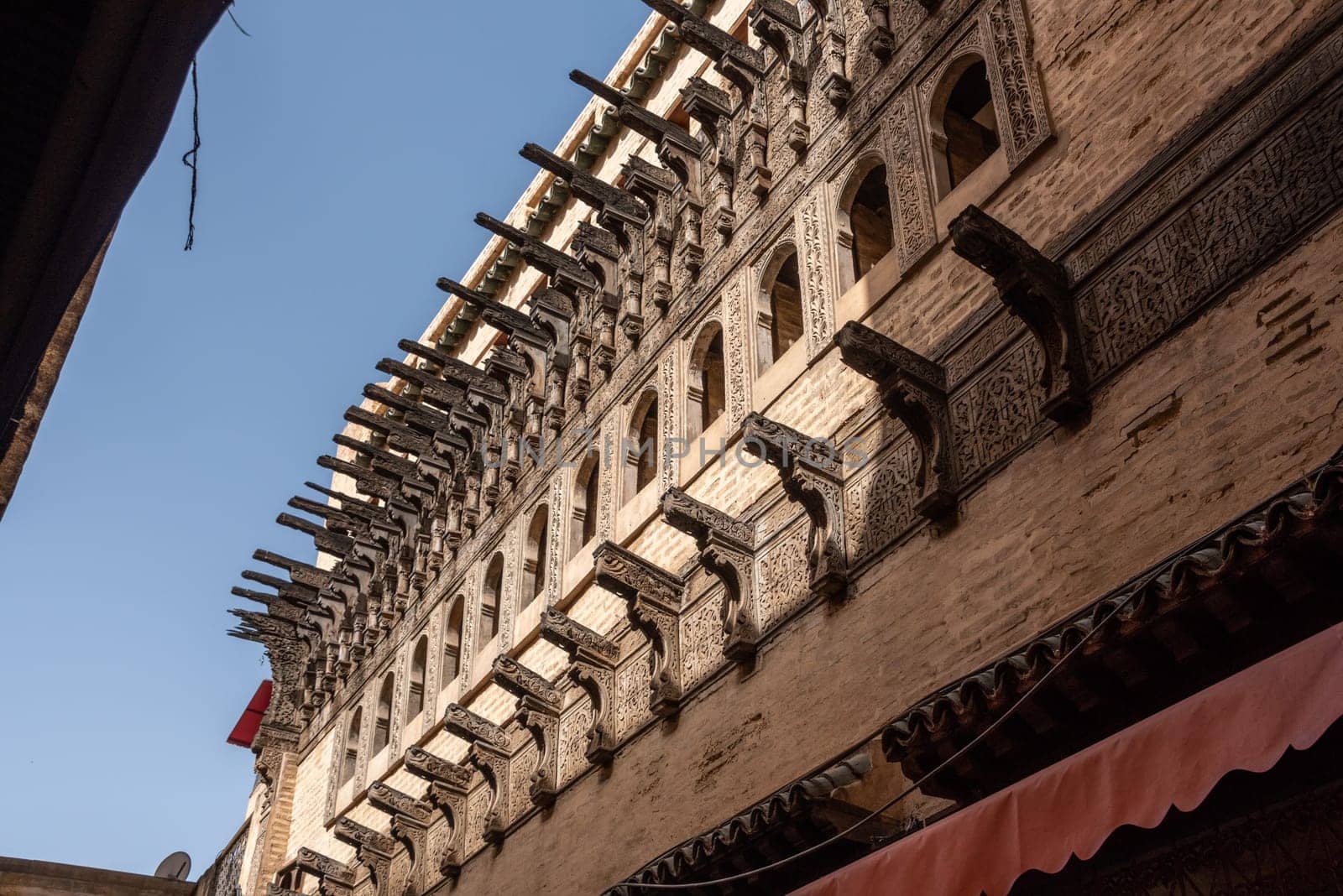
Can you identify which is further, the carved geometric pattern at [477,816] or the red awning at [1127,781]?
the carved geometric pattern at [477,816]

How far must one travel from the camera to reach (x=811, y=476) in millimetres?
7992

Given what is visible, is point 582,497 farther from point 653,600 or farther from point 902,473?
point 902,473

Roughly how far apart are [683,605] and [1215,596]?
4940mm

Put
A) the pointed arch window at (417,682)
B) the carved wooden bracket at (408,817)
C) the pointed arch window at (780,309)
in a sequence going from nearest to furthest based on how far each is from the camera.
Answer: the pointed arch window at (780,309)
the carved wooden bracket at (408,817)
the pointed arch window at (417,682)

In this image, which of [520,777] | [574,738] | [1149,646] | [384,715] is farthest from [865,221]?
[384,715]

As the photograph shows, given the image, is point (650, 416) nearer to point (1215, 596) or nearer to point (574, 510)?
point (574, 510)

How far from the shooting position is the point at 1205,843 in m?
4.80

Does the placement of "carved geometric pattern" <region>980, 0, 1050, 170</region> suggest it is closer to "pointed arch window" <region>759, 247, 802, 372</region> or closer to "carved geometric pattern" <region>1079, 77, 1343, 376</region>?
"carved geometric pattern" <region>1079, 77, 1343, 376</region>

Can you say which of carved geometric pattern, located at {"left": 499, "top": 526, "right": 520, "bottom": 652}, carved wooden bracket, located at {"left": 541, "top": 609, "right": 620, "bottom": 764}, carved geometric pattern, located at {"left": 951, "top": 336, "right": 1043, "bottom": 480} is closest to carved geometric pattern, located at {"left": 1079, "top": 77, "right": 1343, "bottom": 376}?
carved geometric pattern, located at {"left": 951, "top": 336, "right": 1043, "bottom": 480}

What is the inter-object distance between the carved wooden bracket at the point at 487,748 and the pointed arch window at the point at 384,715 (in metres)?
3.81

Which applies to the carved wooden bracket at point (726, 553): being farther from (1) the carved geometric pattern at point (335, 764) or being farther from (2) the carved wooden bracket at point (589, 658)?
(1) the carved geometric pattern at point (335, 764)

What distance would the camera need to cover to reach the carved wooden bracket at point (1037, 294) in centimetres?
649

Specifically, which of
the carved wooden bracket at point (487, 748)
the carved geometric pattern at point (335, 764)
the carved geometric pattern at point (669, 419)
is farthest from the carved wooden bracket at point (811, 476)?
the carved geometric pattern at point (335, 764)

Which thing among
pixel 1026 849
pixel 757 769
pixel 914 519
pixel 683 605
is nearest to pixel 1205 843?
pixel 1026 849
